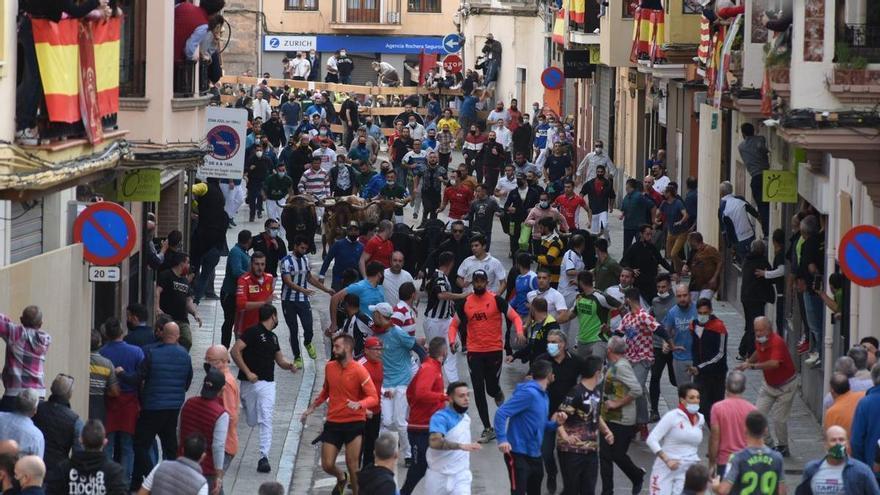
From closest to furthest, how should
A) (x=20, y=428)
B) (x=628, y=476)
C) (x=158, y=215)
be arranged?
1. (x=20, y=428)
2. (x=628, y=476)
3. (x=158, y=215)

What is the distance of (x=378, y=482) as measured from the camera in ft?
45.6

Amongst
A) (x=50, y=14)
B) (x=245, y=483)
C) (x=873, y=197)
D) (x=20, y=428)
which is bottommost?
(x=245, y=483)

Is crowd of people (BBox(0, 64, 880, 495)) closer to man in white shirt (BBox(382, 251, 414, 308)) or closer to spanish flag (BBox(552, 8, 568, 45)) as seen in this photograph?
man in white shirt (BBox(382, 251, 414, 308))

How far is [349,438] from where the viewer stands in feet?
56.5

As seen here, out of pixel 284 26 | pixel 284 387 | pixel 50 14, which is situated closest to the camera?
pixel 50 14

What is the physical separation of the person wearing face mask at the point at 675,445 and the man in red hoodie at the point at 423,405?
1941 millimetres

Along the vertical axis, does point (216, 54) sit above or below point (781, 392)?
above

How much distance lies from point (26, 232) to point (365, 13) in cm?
5913

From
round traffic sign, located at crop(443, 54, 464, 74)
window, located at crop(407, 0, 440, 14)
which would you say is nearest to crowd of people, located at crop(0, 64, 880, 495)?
round traffic sign, located at crop(443, 54, 464, 74)

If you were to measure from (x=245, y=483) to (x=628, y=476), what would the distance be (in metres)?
3.24

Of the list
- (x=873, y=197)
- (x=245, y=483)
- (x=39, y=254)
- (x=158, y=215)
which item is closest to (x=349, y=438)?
(x=245, y=483)

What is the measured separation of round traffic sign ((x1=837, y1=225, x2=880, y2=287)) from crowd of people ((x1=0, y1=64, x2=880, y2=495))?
67cm

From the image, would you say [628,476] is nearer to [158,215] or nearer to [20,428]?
[20,428]

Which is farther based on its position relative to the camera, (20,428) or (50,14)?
(50,14)
